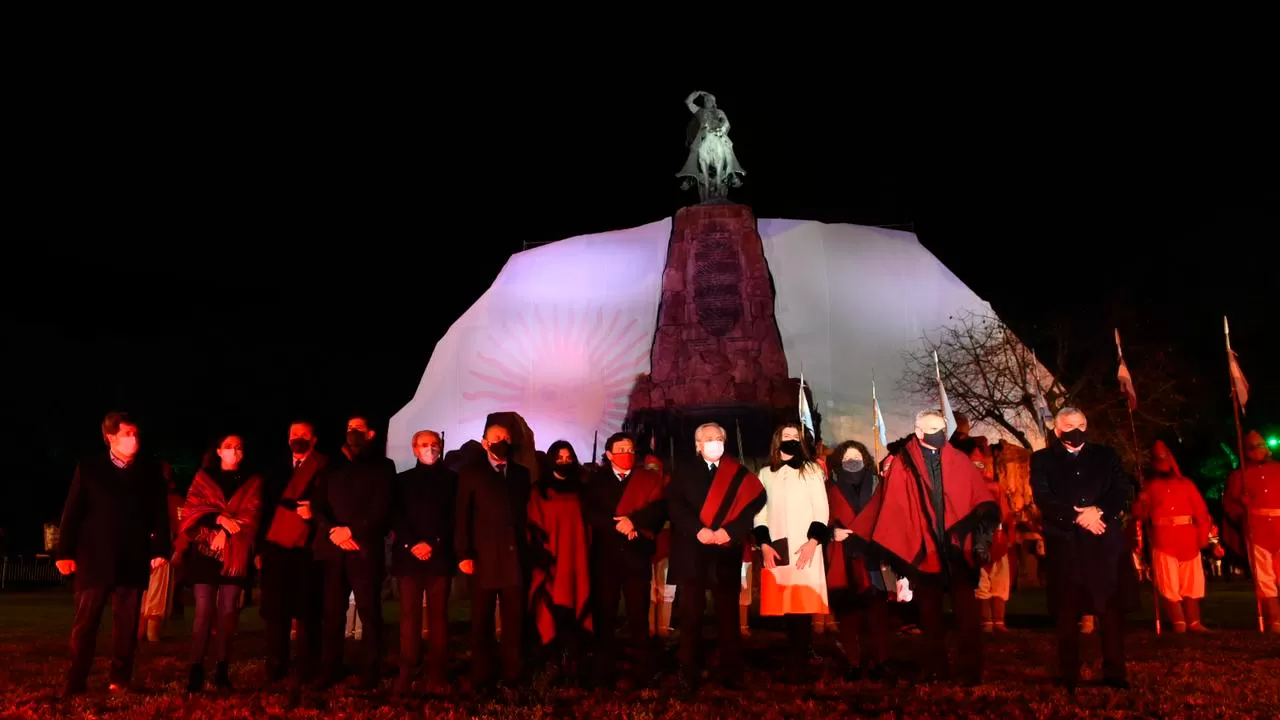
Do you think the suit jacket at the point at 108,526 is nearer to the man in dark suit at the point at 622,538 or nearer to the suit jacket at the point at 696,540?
the man in dark suit at the point at 622,538

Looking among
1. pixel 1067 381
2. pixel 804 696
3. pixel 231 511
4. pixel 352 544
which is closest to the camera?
pixel 804 696

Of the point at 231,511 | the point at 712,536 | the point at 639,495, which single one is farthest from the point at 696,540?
the point at 231,511

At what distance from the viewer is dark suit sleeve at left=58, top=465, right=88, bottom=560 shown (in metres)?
6.43

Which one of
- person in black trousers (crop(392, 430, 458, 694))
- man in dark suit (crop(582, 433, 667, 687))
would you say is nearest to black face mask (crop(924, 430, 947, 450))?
man in dark suit (crop(582, 433, 667, 687))

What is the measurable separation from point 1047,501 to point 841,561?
1659 millimetres

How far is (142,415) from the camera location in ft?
111

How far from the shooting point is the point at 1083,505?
20.8 ft

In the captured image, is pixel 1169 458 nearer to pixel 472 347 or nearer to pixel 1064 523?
pixel 1064 523

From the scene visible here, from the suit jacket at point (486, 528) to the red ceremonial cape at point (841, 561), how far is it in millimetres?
2224

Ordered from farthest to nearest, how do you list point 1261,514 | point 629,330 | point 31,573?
point 629,330 → point 31,573 → point 1261,514

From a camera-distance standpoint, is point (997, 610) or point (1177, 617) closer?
point (1177, 617)

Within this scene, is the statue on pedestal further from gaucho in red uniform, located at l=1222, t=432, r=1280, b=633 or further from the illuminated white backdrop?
gaucho in red uniform, located at l=1222, t=432, r=1280, b=633

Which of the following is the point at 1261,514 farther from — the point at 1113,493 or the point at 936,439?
the point at 936,439

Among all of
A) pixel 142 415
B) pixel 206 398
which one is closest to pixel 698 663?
pixel 142 415
